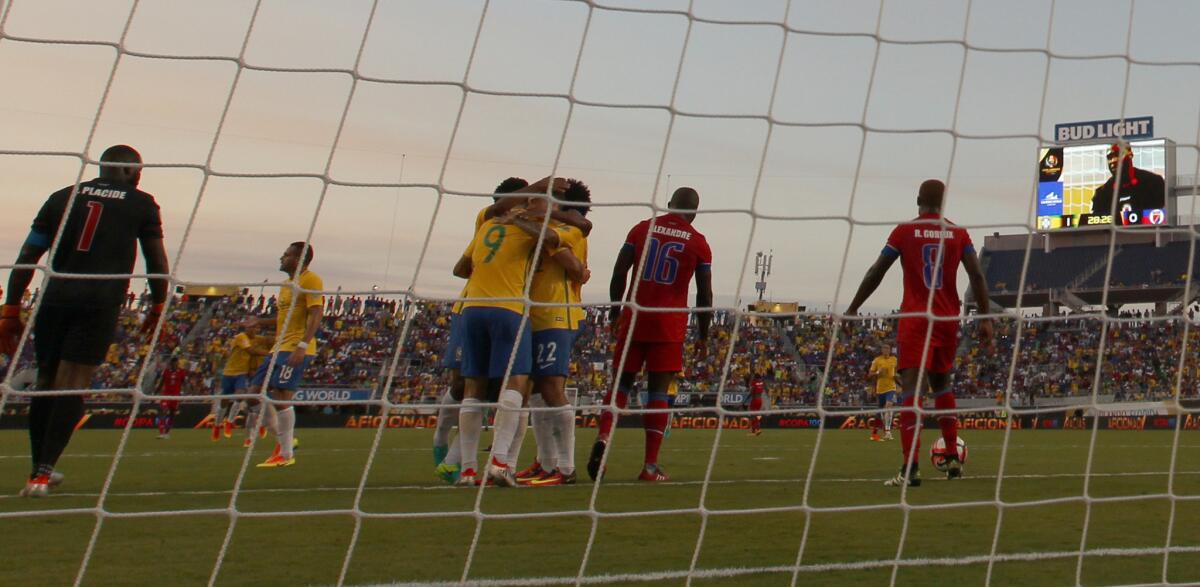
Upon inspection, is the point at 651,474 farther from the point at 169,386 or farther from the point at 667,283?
the point at 169,386

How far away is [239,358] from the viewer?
410 inches

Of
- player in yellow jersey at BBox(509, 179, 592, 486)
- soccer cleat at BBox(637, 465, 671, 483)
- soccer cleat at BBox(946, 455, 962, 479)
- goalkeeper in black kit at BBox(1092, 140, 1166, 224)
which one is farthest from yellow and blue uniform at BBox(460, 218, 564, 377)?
goalkeeper in black kit at BBox(1092, 140, 1166, 224)

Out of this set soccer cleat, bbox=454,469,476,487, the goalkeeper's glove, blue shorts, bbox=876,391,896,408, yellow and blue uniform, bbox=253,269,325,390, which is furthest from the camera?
blue shorts, bbox=876,391,896,408

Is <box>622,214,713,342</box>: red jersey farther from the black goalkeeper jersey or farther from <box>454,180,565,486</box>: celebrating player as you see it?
the black goalkeeper jersey

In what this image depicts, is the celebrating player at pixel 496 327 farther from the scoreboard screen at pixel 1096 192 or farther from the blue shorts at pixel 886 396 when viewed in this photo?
the scoreboard screen at pixel 1096 192

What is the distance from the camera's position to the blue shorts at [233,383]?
1067 centimetres

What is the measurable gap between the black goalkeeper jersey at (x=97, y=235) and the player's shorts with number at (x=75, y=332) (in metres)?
0.05

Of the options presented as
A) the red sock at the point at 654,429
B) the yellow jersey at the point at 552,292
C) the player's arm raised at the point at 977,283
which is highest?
the player's arm raised at the point at 977,283

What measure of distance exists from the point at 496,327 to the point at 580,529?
147 cm

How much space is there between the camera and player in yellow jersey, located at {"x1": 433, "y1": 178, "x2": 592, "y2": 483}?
5691mm

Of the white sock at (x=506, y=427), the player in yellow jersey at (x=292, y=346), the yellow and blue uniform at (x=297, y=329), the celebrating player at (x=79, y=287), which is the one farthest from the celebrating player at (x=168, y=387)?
the white sock at (x=506, y=427)

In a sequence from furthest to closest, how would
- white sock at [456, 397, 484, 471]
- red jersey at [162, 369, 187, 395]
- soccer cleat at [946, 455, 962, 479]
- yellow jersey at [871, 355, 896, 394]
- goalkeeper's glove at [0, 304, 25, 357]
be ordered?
yellow jersey at [871, 355, 896, 394]
red jersey at [162, 369, 187, 395]
soccer cleat at [946, 455, 962, 479]
white sock at [456, 397, 484, 471]
goalkeeper's glove at [0, 304, 25, 357]

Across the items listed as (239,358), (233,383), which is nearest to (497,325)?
(239,358)

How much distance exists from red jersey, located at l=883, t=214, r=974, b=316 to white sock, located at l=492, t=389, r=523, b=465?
82.5 inches
